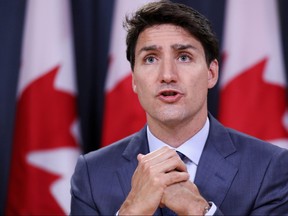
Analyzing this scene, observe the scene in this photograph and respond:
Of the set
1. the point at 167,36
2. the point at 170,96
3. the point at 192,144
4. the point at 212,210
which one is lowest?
the point at 212,210

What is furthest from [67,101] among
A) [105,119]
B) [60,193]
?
[60,193]

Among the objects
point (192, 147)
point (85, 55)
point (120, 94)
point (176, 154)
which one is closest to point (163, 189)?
point (176, 154)

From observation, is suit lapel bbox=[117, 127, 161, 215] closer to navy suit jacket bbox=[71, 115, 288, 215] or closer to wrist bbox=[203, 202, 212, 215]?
navy suit jacket bbox=[71, 115, 288, 215]

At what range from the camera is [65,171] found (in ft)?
6.47

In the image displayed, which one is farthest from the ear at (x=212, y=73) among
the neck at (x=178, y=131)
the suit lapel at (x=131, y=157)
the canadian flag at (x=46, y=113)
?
the canadian flag at (x=46, y=113)

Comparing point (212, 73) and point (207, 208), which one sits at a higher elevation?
point (212, 73)

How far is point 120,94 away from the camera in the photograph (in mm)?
1958

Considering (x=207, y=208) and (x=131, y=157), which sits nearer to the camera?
(x=207, y=208)

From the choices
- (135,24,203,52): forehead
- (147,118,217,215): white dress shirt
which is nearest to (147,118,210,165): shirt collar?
(147,118,217,215): white dress shirt

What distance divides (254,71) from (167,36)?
509 mm

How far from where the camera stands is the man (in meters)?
1.40

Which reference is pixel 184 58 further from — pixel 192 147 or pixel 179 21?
pixel 192 147

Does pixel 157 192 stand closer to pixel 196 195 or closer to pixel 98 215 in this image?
pixel 196 195

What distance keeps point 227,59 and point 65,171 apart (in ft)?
2.09
